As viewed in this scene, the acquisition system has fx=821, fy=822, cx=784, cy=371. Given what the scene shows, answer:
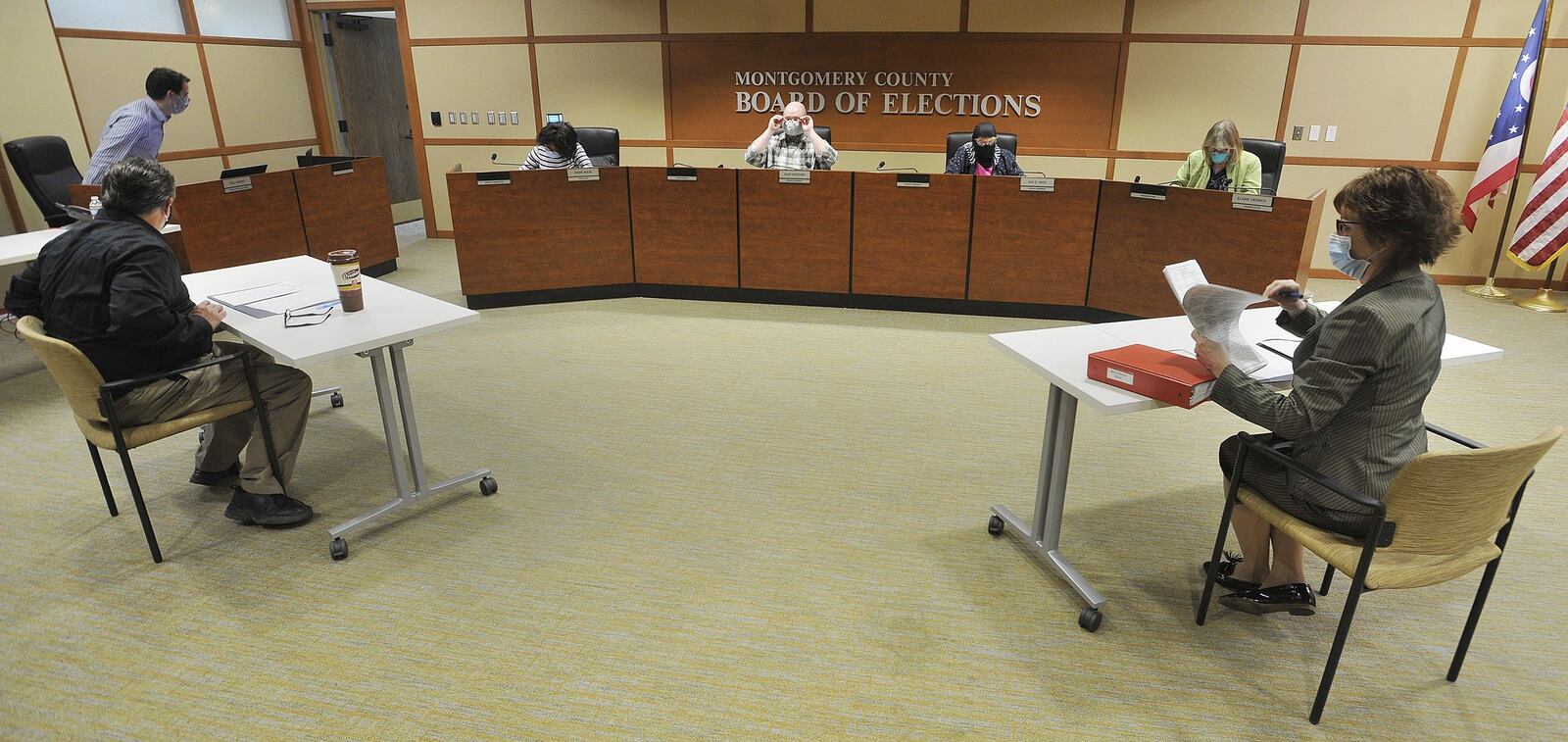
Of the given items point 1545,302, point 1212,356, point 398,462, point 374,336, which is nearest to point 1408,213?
point 1212,356

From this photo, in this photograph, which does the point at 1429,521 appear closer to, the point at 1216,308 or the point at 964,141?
the point at 1216,308

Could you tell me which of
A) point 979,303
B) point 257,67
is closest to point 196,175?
point 257,67

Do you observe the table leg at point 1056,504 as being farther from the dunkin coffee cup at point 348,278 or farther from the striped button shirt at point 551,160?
the striped button shirt at point 551,160

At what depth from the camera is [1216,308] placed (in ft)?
7.04

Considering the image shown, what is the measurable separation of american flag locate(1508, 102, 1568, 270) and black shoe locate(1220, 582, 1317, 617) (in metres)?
5.42

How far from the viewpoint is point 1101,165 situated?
727cm

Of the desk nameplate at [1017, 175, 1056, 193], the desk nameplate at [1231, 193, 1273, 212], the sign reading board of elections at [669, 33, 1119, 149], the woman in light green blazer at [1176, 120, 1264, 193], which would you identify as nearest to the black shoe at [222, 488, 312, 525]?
the desk nameplate at [1017, 175, 1056, 193]

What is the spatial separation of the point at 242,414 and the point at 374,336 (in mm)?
A: 841

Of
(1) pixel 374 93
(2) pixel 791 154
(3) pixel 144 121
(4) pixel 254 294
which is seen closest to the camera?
(4) pixel 254 294

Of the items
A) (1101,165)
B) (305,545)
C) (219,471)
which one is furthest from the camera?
(1101,165)

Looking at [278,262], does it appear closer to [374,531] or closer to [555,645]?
[374,531]

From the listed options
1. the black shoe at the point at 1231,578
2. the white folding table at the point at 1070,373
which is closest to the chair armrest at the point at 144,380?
the white folding table at the point at 1070,373

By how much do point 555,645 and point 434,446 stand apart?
1.65 meters

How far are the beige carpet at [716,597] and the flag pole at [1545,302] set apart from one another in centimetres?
245
